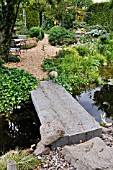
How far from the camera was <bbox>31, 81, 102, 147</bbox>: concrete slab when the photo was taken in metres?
4.07

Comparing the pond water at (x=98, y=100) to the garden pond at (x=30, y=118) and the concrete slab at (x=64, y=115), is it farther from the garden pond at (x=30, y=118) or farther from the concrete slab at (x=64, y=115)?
the concrete slab at (x=64, y=115)

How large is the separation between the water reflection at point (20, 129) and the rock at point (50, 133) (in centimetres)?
67

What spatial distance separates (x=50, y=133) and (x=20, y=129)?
4.68 feet

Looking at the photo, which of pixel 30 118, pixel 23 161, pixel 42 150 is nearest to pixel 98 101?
pixel 30 118

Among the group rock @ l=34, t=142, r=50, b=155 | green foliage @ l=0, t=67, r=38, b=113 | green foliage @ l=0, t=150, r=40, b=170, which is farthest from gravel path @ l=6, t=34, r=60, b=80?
green foliage @ l=0, t=150, r=40, b=170

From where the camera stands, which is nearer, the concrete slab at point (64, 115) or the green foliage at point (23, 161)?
the green foliage at point (23, 161)

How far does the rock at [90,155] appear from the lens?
3.19 meters

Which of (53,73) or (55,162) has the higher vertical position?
(53,73)

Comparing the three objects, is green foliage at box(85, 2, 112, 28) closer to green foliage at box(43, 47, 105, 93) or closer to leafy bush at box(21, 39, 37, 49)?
leafy bush at box(21, 39, 37, 49)

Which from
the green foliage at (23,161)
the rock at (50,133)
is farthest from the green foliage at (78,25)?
the green foliage at (23,161)

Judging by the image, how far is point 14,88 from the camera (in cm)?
632

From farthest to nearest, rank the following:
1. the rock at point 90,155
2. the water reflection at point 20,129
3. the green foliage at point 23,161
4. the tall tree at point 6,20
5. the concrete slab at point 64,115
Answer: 1. the tall tree at point 6,20
2. the water reflection at point 20,129
3. the concrete slab at point 64,115
4. the green foliage at point 23,161
5. the rock at point 90,155

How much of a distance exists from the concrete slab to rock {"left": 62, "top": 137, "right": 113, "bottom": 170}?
21 cm

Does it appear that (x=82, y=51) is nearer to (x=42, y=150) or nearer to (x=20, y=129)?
(x=20, y=129)
